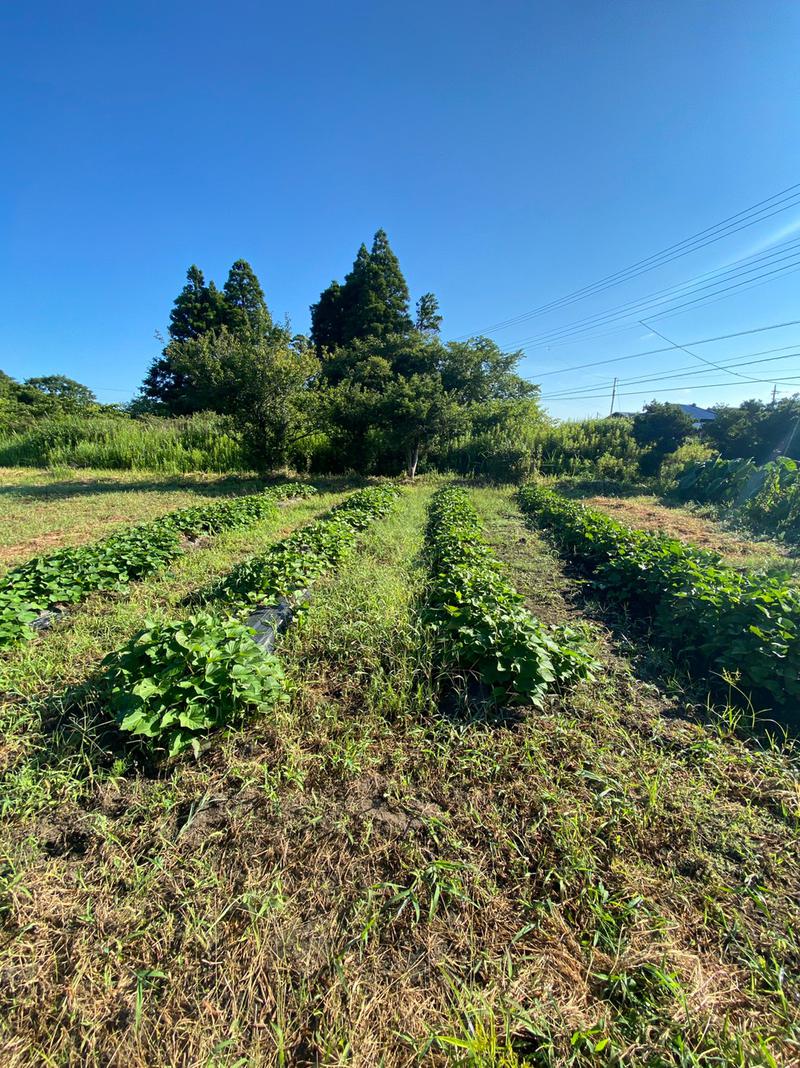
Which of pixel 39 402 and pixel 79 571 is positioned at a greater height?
pixel 39 402

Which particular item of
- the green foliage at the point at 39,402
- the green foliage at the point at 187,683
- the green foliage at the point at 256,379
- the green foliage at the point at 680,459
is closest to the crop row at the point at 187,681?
the green foliage at the point at 187,683

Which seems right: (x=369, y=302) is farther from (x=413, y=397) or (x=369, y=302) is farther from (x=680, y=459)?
(x=680, y=459)

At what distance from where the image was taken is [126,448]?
16.7m

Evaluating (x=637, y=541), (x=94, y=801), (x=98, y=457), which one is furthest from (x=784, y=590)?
(x=98, y=457)

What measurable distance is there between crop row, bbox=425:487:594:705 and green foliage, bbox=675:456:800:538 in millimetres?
8196

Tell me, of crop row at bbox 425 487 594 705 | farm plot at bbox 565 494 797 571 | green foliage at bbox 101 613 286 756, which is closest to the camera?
green foliage at bbox 101 613 286 756

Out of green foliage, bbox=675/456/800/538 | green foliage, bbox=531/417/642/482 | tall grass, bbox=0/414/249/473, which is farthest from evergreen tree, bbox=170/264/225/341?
green foliage, bbox=675/456/800/538

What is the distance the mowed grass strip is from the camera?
6.44 metres

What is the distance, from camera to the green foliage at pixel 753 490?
8.36 meters

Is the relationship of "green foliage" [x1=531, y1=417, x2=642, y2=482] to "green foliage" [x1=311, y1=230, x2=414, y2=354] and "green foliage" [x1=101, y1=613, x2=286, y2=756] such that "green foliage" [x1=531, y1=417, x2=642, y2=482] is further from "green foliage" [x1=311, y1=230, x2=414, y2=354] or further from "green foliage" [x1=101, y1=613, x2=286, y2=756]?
"green foliage" [x1=101, y1=613, x2=286, y2=756]

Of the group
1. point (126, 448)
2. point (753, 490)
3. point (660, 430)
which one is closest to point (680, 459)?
point (660, 430)

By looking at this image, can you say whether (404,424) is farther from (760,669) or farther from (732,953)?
(732,953)

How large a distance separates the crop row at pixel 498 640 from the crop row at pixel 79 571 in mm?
3577

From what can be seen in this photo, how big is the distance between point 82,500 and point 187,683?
10.9 m
